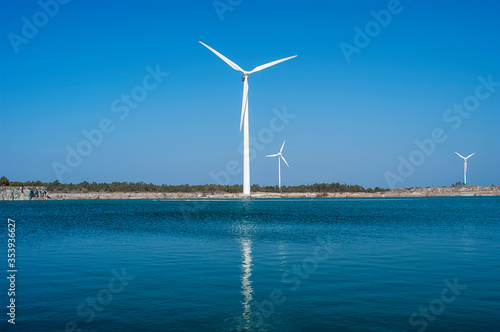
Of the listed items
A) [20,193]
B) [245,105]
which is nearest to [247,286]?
[245,105]

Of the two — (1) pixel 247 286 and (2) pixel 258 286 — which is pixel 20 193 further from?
(2) pixel 258 286

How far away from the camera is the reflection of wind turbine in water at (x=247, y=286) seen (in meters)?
12.4

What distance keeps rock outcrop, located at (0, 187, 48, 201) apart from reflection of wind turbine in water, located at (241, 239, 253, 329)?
158546 mm

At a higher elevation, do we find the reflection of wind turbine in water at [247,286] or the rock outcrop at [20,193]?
the rock outcrop at [20,193]

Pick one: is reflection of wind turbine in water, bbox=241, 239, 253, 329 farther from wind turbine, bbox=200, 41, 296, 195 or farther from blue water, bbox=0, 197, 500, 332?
wind turbine, bbox=200, 41, 296, 195

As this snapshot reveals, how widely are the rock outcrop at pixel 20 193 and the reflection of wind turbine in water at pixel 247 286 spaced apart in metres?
159

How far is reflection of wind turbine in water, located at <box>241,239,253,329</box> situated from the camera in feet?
40.6

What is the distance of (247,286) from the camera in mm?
16078

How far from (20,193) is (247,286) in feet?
559

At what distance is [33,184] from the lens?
633 feet

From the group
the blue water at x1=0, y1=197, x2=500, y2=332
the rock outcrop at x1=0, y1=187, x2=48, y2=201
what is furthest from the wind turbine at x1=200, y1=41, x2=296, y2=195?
the rock outcrop at x1=0, y1=187, x2=48, y2=201

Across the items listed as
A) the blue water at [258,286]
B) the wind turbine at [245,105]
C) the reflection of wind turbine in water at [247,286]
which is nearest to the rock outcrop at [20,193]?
the wind turbine at [245,105]

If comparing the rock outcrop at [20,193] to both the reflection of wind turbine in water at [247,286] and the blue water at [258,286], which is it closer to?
the blue water at [258,286]

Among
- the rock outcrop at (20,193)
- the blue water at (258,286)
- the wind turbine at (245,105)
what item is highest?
the wind turbine at (245,105)
